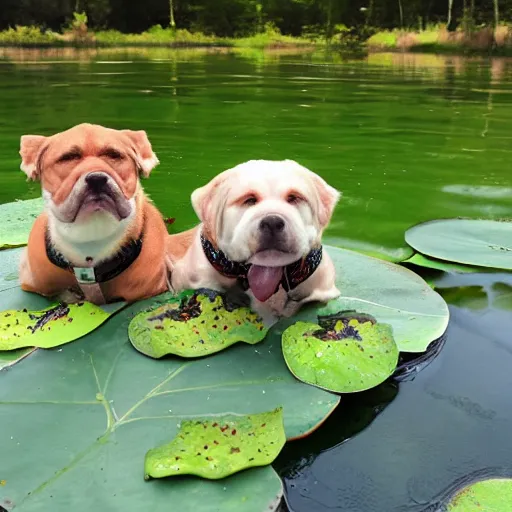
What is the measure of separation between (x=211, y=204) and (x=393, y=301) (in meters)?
0.81

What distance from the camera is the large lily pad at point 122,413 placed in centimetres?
135

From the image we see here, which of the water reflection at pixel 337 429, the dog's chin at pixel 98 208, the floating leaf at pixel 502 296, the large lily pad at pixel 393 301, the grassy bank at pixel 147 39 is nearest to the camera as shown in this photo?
the water reflection at pixel 337 429

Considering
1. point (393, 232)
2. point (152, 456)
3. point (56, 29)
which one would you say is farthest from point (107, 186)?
point (56, 29)

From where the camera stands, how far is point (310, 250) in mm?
1987

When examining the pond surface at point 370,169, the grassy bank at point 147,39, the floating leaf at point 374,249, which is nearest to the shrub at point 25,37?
the grassy bank at point 147,39

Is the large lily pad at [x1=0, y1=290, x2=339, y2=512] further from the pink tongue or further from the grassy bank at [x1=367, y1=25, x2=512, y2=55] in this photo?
the grassy bank at [x1=367, y1=25, x2=512, y2=55]

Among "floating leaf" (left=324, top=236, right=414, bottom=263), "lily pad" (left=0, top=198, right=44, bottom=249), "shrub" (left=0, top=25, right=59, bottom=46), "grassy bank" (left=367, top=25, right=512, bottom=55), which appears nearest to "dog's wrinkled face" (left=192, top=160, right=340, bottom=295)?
"floating leaf" (left=324, top=236, right=414, bottom=263)

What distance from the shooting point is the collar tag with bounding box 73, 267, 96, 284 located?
2.13 m

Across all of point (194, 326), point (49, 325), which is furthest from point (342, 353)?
point (49, 325)

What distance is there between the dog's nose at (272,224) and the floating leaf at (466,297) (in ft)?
3.42

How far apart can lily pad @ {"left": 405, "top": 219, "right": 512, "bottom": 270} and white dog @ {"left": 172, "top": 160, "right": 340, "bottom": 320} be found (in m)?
0.79

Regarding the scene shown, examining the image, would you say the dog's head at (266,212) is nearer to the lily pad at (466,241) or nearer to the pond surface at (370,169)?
the pond surface at (370,169)

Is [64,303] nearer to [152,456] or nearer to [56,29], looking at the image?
[152,456]

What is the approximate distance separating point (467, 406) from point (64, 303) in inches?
54.4
